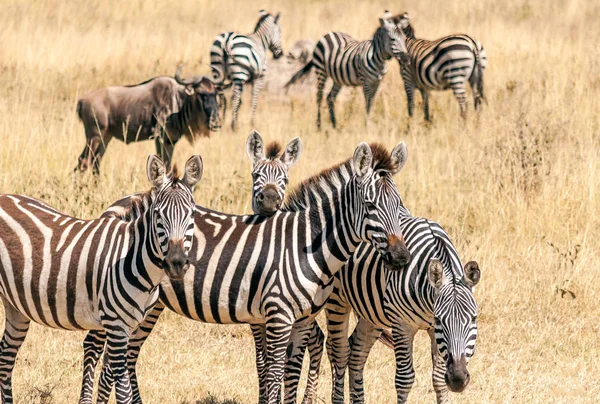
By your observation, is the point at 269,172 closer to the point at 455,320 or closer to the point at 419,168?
the point at 455,320

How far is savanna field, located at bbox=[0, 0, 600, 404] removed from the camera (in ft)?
24.2

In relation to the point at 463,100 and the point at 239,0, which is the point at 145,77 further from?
the point at 239,0

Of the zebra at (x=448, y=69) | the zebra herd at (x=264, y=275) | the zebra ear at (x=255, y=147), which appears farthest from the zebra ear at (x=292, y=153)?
the zebra at (x=448, y=69)

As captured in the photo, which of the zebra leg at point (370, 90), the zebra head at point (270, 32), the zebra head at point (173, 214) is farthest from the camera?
the zebra head at point (270, 32)

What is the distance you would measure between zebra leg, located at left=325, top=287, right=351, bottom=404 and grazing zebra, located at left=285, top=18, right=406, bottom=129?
9368mm

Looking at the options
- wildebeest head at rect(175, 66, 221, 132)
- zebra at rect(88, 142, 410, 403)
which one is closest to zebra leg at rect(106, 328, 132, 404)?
zebra at rect(88, 142, 410, 403)

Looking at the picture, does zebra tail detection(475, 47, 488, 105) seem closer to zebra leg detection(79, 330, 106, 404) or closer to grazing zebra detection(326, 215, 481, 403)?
grazing zebra detection(326, 215, 481, 403)

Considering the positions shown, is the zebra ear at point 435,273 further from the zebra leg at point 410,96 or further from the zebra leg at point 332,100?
the zebra leg at point 410,96

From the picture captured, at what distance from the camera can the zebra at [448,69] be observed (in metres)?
16.1

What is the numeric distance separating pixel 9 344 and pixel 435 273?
2.83 metres

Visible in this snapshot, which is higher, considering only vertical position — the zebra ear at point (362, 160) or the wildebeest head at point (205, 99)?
the zebra ear at point (362, 160)

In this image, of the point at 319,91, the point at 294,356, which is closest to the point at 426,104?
the point at 319,91

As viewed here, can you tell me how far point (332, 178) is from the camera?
6148 millimetres

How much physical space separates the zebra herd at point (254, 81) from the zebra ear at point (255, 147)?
12.8ft
